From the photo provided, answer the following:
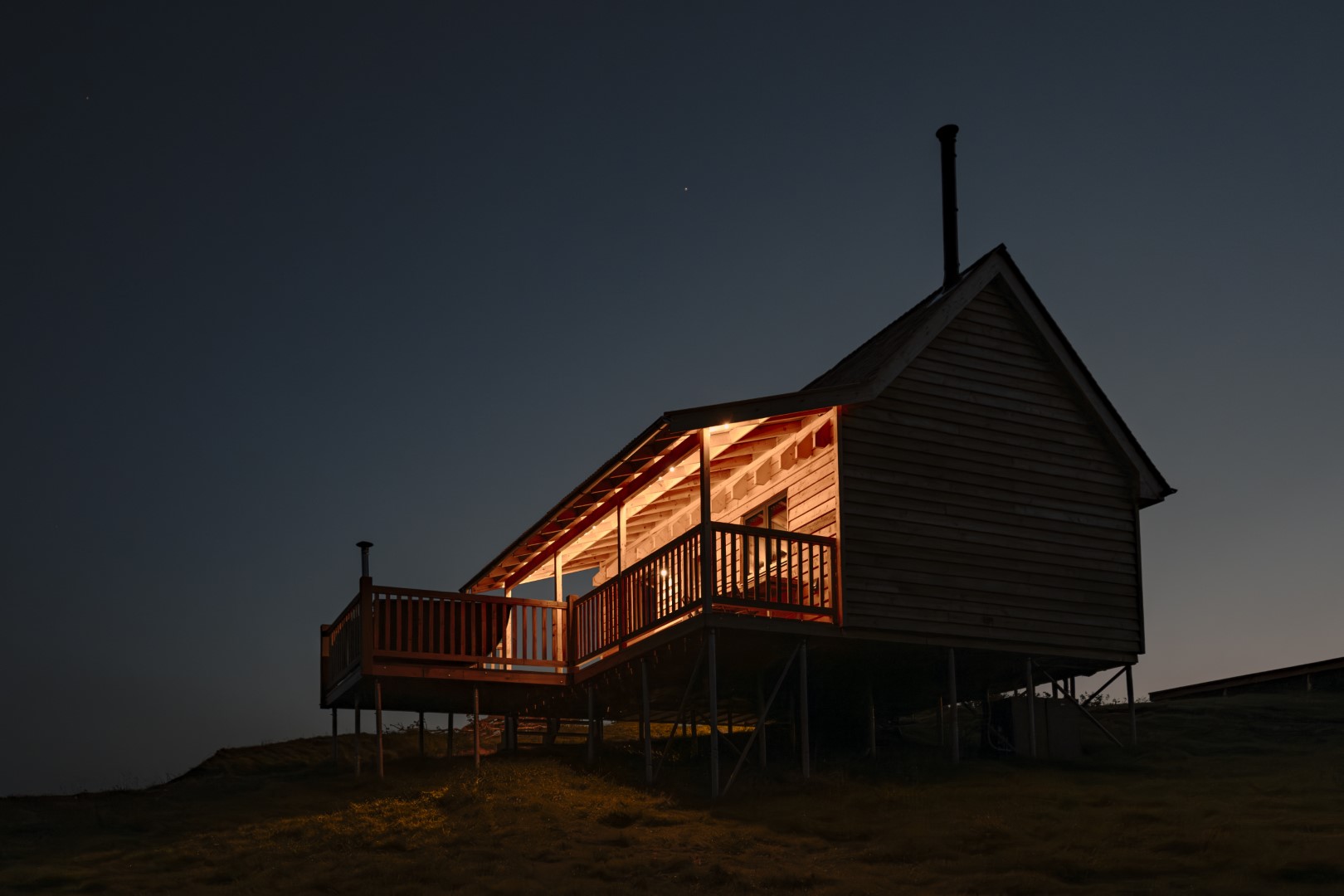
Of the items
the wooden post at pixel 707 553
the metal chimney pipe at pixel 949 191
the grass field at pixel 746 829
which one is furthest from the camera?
the metal chimney pipe at pixel 949 191

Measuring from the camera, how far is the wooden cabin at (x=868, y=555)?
19.8 meters

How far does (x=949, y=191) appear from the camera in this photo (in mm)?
26094

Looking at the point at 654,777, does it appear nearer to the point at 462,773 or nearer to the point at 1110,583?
the point at 462,773

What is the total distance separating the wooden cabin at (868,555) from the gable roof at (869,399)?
5 centimetres

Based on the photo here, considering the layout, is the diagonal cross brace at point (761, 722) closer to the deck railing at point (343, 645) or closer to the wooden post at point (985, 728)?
the wooden post at point (985, 728)

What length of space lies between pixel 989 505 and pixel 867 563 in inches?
106

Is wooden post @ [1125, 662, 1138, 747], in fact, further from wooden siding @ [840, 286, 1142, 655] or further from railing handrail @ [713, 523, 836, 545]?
railing handrail @ [713, 523, 836, 545]

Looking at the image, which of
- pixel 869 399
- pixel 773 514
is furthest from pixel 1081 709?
pixel 869 399

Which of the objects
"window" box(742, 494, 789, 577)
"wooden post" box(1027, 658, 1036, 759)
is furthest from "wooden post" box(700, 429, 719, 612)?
"wooden post" box(1027, 658, 1036, 759)

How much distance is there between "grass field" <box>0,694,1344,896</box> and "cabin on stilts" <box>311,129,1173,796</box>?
1158mm

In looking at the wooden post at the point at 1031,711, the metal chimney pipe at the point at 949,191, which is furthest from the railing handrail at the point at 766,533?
the metal chimney pipe at the point at 949,191

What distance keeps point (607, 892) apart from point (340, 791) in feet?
27.7

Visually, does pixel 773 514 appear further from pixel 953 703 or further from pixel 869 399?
pixel 953 703

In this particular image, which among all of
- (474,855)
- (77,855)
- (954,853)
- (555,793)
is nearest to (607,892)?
(474,855)
